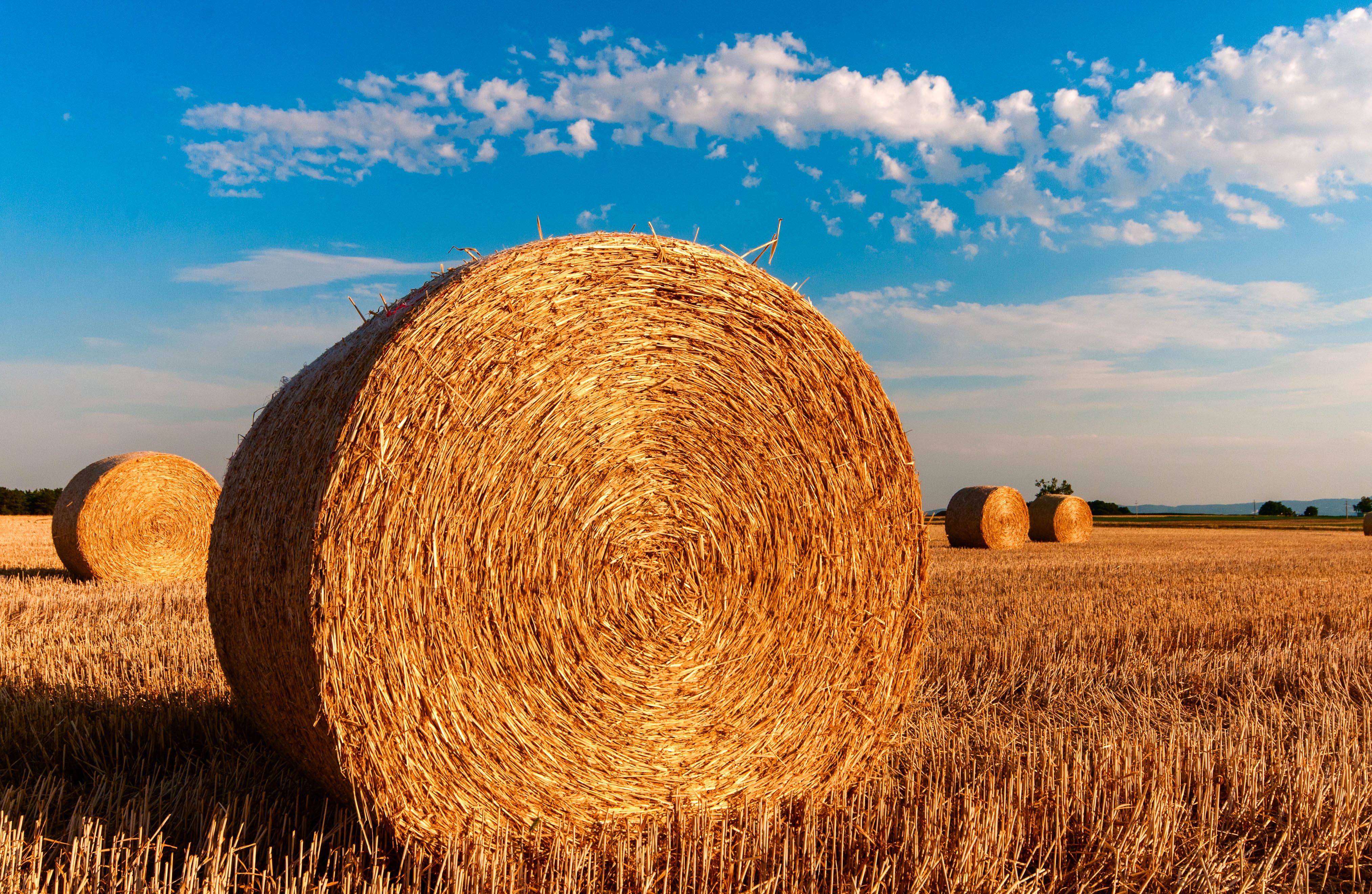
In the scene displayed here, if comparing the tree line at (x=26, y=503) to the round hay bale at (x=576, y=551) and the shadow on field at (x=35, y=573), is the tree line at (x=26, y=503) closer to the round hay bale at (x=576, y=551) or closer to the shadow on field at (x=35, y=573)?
the shadow on field at (x=35, y=573)

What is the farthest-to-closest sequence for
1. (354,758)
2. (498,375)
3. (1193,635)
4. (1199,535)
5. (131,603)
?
(1199,535) → (131,603) → (1193,635) → (498,375) → (354,758)

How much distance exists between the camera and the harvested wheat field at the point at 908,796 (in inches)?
116

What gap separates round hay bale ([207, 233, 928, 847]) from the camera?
2977 millimetres

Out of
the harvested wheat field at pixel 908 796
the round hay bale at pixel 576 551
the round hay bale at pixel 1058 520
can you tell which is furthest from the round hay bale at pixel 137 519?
the round hay bale at pixel 1058 520

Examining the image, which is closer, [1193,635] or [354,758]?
[354,758]

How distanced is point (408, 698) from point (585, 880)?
0.83 meters

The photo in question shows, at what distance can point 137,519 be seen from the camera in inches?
415

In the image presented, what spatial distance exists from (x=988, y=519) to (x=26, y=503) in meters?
34.4

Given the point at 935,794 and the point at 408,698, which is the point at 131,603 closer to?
the point at 408,698

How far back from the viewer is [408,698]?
2992 millimetres

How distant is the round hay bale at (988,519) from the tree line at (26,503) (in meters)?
31.1

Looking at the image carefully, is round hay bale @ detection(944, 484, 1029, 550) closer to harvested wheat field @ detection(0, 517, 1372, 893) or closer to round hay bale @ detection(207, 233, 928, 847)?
harvested wheat field @ detection(0, 517, 1372, 893)

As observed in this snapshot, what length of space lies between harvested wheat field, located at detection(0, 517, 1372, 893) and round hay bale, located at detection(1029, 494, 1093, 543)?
50.1ft

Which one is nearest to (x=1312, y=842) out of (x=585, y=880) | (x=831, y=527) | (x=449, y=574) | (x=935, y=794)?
(x=935, y=794)
